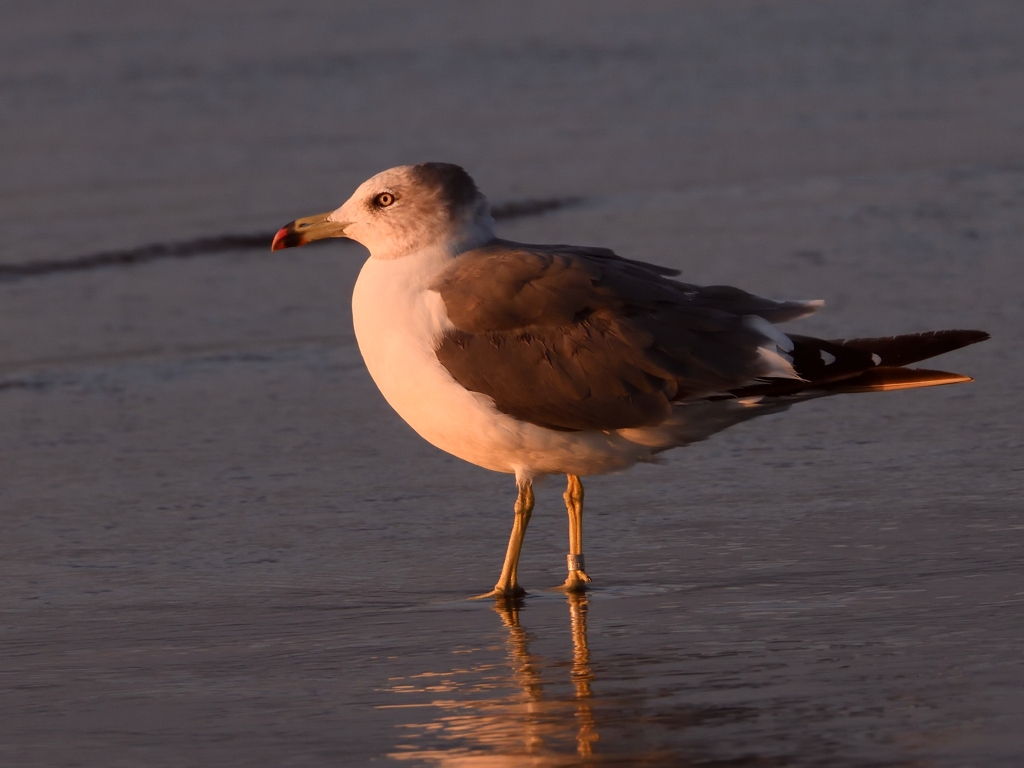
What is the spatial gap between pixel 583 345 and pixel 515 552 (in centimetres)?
62

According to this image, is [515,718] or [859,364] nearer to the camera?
[515,718]

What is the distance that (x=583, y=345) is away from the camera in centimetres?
504

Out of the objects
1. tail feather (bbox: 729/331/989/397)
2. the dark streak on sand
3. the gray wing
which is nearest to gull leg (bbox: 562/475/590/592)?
the gray wing

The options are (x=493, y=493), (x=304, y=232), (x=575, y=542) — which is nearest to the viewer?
(x=575, y=542)

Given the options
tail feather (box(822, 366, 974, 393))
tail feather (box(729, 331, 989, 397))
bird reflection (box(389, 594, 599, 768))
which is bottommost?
bird reflection (box(389, 594, 599, 768))

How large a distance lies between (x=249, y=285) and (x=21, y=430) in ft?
9.70

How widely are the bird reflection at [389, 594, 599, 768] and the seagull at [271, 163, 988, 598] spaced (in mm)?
651

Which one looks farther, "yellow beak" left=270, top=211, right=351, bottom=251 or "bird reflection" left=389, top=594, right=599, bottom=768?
"yellow beak" left=270, top=211, right=351, bottom=251

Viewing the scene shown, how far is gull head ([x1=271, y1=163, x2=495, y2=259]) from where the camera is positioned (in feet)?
17.5

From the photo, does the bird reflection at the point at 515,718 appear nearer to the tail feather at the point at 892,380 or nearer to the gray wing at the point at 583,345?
the gray wing at the point at 583,345

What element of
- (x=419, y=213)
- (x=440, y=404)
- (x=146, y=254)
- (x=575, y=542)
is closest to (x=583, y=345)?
(x=440, y=404)

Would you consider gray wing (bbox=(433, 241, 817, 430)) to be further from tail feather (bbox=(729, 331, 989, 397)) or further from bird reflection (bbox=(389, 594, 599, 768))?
bird reflection (bbox=(389, 594, 599, 768))

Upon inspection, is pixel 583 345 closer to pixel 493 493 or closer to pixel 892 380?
pixel 892 380

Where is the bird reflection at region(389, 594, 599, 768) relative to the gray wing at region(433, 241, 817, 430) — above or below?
below
